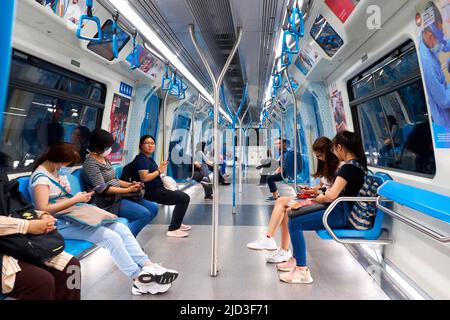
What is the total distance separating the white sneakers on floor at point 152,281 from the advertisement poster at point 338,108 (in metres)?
3.43

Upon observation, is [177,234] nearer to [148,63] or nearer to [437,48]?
[148,63]

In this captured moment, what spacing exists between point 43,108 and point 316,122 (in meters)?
5.46

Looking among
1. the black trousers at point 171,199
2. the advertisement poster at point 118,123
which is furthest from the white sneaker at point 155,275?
the advertisement poster at point 118,123

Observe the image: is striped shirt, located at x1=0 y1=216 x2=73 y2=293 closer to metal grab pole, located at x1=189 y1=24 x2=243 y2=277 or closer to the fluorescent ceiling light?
metal grab pole, located at x1=189 y1=24 x2=243 y2=277

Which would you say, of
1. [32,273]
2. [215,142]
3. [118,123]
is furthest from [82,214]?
[118,123]

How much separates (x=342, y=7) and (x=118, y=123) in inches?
146

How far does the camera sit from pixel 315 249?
11.7 ft

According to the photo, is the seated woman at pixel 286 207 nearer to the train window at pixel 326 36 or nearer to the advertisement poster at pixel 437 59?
the advertisement poster at pixel 437 59

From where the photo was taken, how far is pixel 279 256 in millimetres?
3150

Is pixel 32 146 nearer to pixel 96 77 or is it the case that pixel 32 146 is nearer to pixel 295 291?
pixel 96 77

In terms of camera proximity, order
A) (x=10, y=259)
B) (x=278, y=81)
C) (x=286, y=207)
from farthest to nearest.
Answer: (x=278, y=81)
(x=286, y=207)
(x=10, y=259)

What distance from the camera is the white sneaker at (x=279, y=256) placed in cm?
312

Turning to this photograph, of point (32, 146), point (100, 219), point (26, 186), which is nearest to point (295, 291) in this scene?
point (100, 219)

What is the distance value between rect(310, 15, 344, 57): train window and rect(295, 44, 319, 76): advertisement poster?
1.13ft
